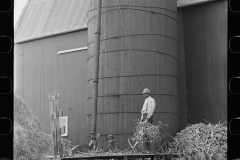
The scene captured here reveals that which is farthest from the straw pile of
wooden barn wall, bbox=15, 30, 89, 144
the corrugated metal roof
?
the corrugated metal roof

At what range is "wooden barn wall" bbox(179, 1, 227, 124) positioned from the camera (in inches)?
567

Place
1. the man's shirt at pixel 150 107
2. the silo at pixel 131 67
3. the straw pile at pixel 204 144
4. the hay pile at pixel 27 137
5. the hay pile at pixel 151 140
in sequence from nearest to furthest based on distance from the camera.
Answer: the straw pile at pixel 204 144 → the hay pile at pixel 151 140 → the hay pile at pixel 27 137 → the man's shirt at pixel 150 107 → the silo at pixel 131 67

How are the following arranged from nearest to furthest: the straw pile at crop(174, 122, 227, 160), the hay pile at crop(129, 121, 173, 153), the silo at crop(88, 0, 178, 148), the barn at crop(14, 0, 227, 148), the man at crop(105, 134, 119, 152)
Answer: the straw pile at crop(174, 122, 227, 160) → the hay pile at crop(129, 121, 173, 153) → the man at crop(105, 134, 119, 152) → the silo at crop(88, 0, 178, 148) → the barn at crop(14, 0, 227, 148)

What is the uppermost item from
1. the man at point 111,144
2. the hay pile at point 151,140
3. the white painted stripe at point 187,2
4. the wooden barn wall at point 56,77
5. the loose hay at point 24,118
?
the white painted stripe at point 187,2

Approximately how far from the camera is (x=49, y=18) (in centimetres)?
1958

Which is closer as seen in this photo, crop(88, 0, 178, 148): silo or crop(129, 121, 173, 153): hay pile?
crop(129, 121, 173, 153): hay pile

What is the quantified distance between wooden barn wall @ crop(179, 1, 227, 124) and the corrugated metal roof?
4933 millimetres

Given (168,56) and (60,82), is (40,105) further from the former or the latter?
(168,56)

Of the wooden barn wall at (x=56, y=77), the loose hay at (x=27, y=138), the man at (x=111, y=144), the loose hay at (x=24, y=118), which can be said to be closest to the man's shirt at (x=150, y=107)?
the man at (x=111, y=144)

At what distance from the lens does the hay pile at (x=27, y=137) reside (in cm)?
997

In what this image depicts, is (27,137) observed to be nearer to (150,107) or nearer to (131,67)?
(150,107)

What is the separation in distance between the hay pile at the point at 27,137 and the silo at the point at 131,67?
2.52m

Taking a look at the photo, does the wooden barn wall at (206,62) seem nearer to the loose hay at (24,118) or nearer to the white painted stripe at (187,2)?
the white painted stripe at (187,2)

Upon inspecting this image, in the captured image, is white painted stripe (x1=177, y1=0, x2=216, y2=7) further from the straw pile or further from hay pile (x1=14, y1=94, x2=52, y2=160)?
hay pile (x1=14, y1=94, x2=52, y2=160)
